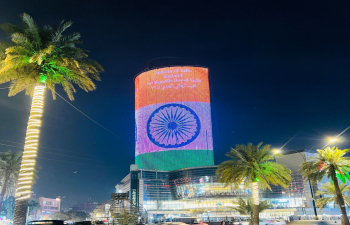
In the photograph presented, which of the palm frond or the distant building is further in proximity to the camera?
the distant building

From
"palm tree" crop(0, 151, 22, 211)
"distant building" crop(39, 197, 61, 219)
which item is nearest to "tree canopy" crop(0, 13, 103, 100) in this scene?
"palm tree" crop(0, 151, 22, 211)

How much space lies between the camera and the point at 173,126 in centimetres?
14825

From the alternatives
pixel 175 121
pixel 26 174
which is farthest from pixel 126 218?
pixel 175 121

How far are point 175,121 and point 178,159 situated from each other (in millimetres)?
19239

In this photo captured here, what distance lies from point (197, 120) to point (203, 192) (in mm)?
41505

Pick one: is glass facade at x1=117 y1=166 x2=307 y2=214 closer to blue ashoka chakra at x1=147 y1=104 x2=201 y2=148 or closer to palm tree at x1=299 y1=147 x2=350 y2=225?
blue ashoka chakra at x1=147 y1=104 x2=201 y2=148

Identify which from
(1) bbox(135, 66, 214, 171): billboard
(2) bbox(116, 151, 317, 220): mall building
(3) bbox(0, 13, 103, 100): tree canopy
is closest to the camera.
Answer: (3) bbox(0, 13, 103, 100): tree canopy

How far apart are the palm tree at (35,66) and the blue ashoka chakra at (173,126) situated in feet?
415

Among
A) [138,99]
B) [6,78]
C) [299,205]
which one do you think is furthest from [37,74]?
[138,99]

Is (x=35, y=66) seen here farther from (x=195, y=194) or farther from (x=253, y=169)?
(x=195, y=194)

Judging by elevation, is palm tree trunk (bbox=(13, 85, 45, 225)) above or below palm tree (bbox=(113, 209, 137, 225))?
above

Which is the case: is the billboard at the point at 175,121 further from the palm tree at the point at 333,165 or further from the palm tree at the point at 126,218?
the palm tree at the point at 126,218

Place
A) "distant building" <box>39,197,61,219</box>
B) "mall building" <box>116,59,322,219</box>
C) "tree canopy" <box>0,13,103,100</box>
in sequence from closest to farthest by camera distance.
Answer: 1. "tree canopy" <box>0,13,103,100</box>
2. "mall building" <box>116,59,322,219</box>
3. "distant building" <box>39,197,61,219</box>

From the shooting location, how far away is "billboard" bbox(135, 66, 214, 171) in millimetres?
148250
